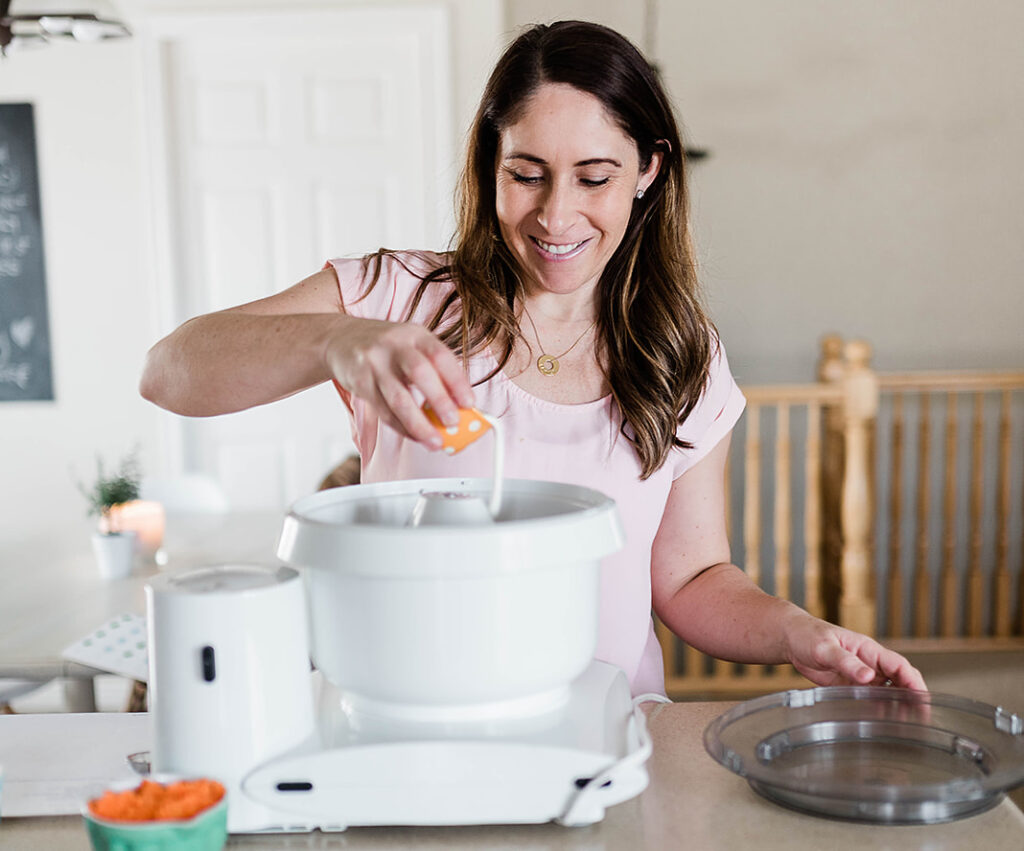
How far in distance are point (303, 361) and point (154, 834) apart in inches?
18.2

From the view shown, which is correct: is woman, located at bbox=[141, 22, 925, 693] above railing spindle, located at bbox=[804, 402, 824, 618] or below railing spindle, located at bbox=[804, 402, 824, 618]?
above

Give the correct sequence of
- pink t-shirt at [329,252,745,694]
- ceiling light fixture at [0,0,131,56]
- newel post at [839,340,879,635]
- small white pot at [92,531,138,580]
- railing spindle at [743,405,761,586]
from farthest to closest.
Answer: railing spindle at [743,405,761,586], newel post at [839,340,879,635], small white pot at [92,531,138,580], ceiling light fixture at [0,0,131,56], pink t-shirt at [329,252,745,694]

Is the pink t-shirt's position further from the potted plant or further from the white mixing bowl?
the potted plant

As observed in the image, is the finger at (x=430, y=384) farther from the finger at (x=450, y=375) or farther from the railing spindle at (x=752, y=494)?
the railing spindle at (x=752, y=494)

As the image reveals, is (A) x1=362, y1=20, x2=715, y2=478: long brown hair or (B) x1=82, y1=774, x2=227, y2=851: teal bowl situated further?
(A) x1=362, y1=20, x2=715, y2=478: long brown hair

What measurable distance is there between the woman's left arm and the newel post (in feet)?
6.63

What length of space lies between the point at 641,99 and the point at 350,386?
57 cm

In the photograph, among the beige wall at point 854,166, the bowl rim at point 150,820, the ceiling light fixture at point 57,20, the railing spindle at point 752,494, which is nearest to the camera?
the bowl rim at point 150,820

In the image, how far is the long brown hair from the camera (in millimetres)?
1258

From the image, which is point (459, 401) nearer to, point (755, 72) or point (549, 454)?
point (549, 454)

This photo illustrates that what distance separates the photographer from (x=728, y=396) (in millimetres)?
1417

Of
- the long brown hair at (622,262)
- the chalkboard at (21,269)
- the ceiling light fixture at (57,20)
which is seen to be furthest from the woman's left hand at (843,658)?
the chalkboard at (21,269)

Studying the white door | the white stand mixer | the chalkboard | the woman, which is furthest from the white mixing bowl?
the chalkboard

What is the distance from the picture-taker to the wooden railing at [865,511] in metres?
3.37
